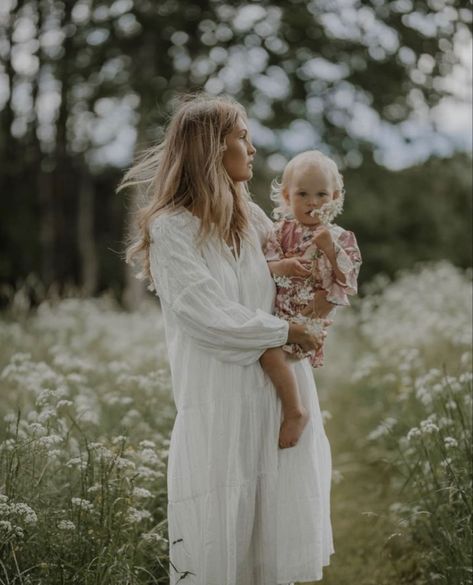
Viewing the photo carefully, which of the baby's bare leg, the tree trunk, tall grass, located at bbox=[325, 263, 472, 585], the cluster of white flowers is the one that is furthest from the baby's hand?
the tree trunk

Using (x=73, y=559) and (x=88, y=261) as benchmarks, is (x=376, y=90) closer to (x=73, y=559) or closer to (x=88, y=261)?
(x=88, y=261)

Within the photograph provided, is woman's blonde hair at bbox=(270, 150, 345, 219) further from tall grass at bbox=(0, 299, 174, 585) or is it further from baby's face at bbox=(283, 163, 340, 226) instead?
tall grass at bbox=(0, 299, 174, 585)

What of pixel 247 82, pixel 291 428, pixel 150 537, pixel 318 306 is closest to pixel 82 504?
pixel 150 537

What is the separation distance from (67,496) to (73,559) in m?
0.44

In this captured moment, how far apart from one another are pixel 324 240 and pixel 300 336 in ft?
1.20

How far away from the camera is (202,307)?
308 cm

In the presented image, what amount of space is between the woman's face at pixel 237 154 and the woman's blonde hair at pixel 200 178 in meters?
0.02

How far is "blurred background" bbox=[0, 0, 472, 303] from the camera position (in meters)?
12.8

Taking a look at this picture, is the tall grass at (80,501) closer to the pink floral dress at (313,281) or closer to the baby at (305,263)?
the baby at (305,263)

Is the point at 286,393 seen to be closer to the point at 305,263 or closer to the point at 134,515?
the point at 305,263

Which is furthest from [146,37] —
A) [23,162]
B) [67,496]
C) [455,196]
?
[67,496]

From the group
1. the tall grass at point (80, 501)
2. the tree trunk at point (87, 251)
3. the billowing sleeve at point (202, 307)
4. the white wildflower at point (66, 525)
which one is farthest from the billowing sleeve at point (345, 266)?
the tree trunk at point (87, 251)

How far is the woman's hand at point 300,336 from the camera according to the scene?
124 inches

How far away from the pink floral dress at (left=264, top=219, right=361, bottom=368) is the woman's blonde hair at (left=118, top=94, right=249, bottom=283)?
23 cm
